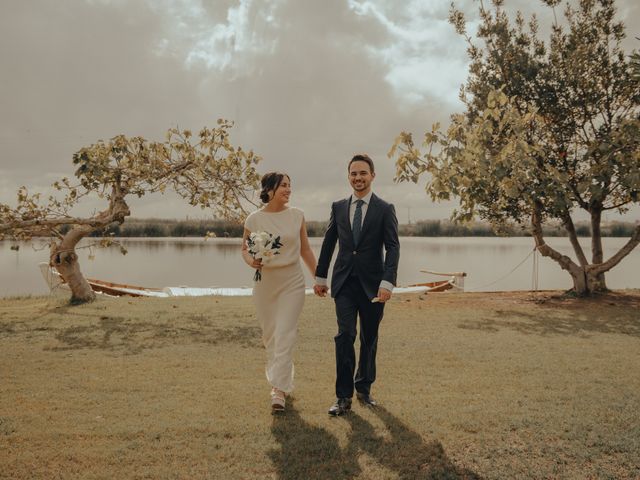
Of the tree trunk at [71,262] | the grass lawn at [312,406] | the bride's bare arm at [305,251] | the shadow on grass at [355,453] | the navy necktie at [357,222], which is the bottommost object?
the grass lawn at [312,406]

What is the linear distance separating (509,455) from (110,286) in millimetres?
19752

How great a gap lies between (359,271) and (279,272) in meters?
0.88

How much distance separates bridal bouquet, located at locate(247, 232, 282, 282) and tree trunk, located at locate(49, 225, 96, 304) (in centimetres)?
1123

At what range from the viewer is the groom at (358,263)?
18.1 ft

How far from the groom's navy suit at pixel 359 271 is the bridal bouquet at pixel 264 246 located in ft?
1.66

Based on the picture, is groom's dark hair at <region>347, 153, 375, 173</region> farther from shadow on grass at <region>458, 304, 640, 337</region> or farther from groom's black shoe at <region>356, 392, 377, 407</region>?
shadow on grass at <region>458, 304, 640, 337</region>

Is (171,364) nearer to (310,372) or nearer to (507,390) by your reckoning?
(310,372)

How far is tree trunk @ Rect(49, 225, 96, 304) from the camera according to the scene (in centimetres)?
1527

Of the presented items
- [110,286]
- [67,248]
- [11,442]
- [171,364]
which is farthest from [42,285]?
[11,442]

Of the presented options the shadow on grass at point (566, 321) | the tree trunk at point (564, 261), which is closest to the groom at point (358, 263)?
the shadow on grass at point (566, 321)

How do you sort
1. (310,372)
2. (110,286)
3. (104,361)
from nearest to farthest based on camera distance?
(310,372) < (104,361) < (110,286)

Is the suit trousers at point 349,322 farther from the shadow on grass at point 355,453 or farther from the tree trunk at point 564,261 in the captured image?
the tree trunk at point 564,261

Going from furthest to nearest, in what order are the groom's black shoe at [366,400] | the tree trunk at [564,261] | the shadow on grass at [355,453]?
the tree trunk at [564,261], the groom's black shoe at [366,400], the shadow on grass at [355,453]

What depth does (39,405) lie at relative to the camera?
234 inches
